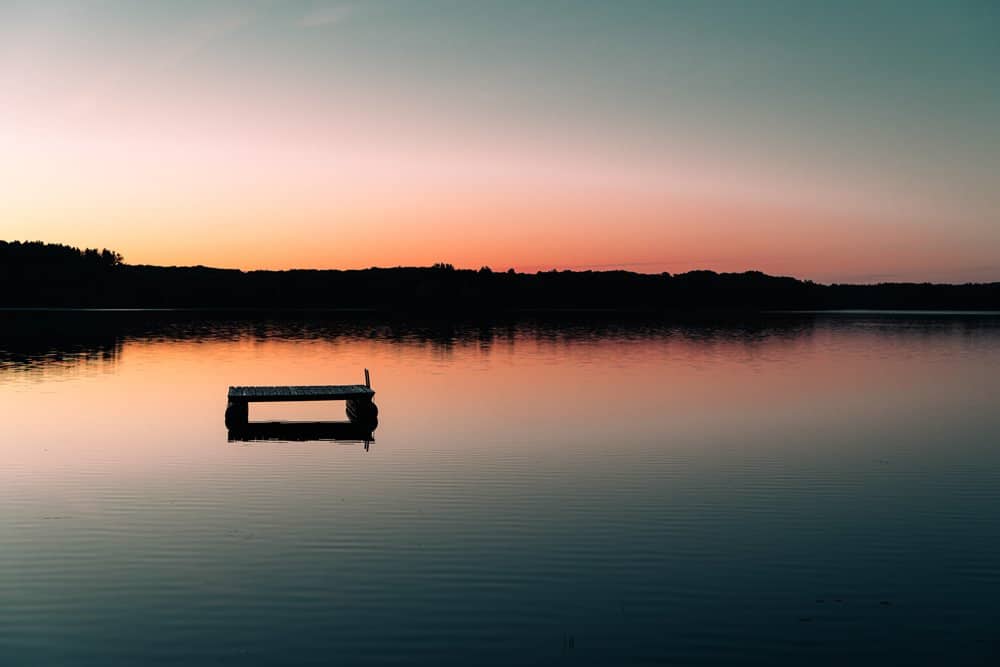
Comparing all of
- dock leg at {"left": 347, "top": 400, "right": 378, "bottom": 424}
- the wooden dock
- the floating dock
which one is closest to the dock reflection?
dock leg at {"left": 347, "top": 400, "right": 378, "bottom": 424}

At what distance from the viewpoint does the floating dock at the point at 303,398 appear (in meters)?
33.0

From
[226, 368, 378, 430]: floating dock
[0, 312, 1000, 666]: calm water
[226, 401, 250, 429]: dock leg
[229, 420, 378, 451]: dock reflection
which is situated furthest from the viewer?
[226, 368, 378, 430]: floating dock

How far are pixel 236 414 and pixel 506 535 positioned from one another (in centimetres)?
1820

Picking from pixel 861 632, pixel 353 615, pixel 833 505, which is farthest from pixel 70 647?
pixel 833 505

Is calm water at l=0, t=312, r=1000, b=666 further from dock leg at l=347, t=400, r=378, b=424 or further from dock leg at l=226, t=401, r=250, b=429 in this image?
dock leg at l=347, t=400, r=378, b=424

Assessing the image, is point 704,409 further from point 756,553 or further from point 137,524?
point 137,524

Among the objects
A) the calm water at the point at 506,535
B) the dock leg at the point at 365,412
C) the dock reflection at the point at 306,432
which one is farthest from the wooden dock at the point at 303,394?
the calm water at the point at 506,535

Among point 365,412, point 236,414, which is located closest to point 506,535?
point 365,412

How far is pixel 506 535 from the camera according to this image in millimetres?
17406

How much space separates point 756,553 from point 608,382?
34769 mm

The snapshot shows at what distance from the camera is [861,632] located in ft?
41.4

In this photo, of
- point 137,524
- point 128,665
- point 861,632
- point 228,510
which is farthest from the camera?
point 228,510

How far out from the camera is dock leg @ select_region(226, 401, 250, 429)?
Result: 107 feet

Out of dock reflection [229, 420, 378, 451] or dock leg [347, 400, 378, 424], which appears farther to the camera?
dock leg [347, 400, 378, 424]
